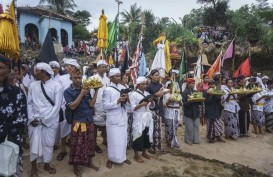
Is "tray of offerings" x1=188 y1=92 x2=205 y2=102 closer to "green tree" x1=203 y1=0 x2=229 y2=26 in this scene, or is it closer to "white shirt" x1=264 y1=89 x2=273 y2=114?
"white shirt" x1=264 y1=89 x2=273 y2=114

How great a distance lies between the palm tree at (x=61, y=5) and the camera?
34.2 meters

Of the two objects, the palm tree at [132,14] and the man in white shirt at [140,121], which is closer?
the man in white shirt at [140,121]

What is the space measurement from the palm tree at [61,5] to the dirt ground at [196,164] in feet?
100

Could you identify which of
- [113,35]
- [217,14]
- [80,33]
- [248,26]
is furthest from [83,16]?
[113,35]

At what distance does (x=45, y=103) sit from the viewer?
15.9 feet

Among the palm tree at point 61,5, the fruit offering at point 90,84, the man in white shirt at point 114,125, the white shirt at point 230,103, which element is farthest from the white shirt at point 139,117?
the palm tree at point 61,5

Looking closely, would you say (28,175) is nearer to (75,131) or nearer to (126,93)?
(75,131)

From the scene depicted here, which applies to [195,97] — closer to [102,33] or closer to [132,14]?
[102,33]

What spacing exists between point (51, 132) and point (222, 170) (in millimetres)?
3559

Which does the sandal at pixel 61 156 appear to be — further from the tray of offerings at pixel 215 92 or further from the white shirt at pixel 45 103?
the tray of offerings at pixel 215 92

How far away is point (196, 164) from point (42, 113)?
338cm

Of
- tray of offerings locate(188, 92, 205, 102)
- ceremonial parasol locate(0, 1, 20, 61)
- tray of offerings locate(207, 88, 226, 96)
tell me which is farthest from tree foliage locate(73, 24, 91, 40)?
ceremonial parasol locate(0, 1, 20, 61)

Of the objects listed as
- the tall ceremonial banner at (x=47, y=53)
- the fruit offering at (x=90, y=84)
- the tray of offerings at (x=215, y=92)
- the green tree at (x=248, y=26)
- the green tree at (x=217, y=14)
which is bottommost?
the tray of offerings at (x=215, y=92)

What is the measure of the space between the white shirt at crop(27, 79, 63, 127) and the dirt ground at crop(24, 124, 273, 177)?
3.45 feet
